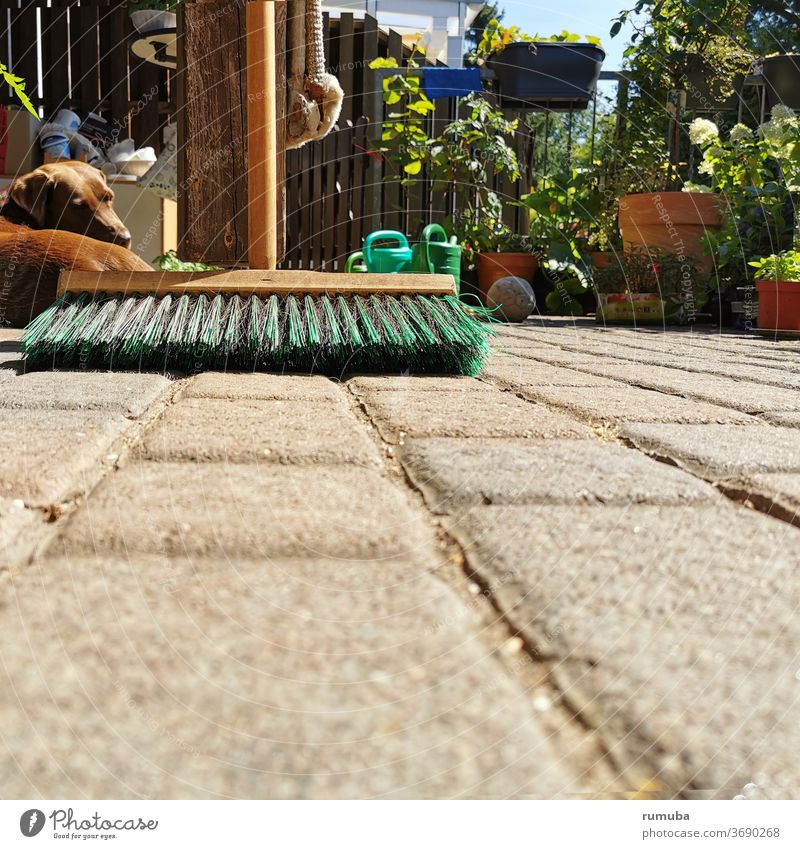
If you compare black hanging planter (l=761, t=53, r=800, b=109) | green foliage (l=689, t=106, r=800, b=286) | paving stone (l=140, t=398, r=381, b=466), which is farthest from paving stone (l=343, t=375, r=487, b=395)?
black hanging planter (l=761, t=53, r=800, b=109)

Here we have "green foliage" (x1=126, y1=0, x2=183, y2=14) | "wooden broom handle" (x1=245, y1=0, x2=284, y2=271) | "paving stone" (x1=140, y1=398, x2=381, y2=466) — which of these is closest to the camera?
"paving stone" (x1=140, y1=398, x2=381, y2=466)

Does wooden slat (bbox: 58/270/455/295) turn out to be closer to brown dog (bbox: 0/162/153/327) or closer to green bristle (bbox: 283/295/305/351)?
green bristle (bbox: 283/295/305/351)

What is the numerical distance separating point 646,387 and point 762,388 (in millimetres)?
291

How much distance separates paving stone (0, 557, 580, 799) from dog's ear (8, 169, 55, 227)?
3.09m

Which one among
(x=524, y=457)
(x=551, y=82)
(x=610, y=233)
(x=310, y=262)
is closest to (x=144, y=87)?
(x=310, y=262)

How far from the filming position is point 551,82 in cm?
516

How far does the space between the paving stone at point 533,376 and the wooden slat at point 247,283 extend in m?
0.27

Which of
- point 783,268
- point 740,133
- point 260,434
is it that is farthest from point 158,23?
point 260,434

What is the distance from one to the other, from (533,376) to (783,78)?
4974 millimetres

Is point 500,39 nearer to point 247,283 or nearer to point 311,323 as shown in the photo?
point 247,283

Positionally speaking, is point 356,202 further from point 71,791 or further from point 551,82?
point 71,791

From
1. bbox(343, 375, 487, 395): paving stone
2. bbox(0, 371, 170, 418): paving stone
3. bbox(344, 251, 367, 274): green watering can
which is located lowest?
bbox(343, 375, 487, 395): paving stone

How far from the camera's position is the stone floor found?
1.47 feet

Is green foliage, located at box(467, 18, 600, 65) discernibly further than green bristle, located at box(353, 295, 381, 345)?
Yes
